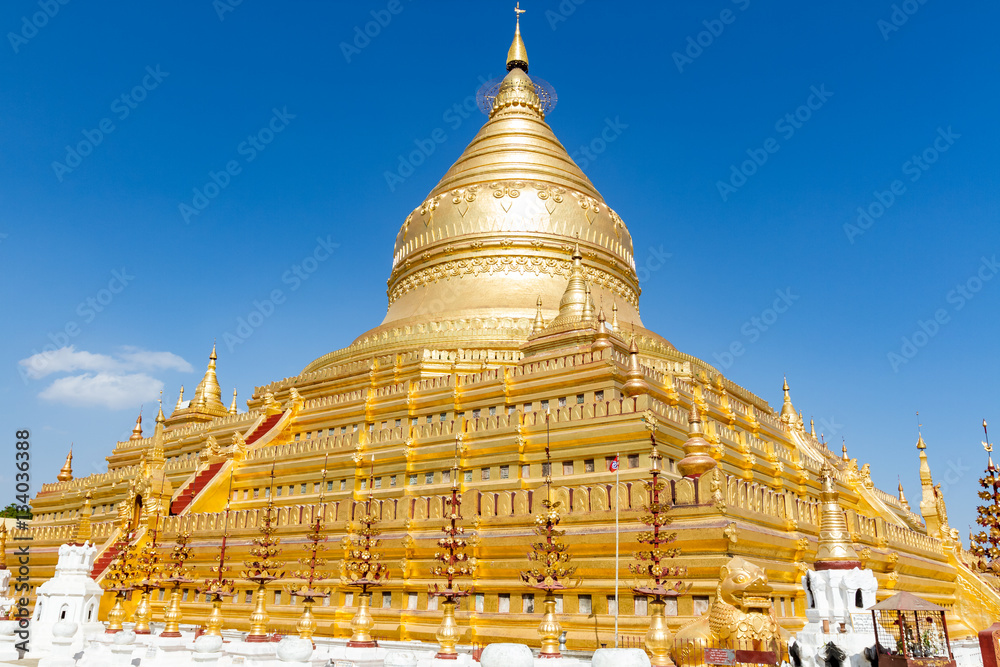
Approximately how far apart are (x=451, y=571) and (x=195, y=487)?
15.9 meters

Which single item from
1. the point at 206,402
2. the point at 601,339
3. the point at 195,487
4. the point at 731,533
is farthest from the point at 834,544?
the point at 206,402

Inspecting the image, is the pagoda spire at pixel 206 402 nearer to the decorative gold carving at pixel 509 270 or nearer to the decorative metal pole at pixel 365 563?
the decorative gold carving at pixel 509 270

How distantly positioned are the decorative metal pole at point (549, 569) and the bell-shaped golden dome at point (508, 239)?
14673mm

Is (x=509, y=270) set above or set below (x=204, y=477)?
above

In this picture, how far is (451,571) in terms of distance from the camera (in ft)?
53.1

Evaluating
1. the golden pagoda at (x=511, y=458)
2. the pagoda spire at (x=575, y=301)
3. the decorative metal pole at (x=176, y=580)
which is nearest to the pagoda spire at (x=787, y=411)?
the golden pagoda at (x=511, y=458)

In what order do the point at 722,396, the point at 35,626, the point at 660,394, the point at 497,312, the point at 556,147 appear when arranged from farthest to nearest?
1. the point at 556,147
2. the point at 497,312
3. the point at 722,396
4. the point at 660,394
5. the point at 35,626

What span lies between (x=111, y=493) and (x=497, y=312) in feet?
63.9

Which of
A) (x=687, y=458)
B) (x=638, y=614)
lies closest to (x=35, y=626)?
(x=638, y=614)

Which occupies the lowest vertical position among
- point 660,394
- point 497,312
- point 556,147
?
point 660,394

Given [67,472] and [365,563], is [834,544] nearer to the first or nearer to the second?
[365,563]

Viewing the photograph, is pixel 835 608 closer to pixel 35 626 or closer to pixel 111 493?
pixel 35 626

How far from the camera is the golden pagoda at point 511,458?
16719 mm

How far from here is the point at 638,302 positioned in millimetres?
39125
